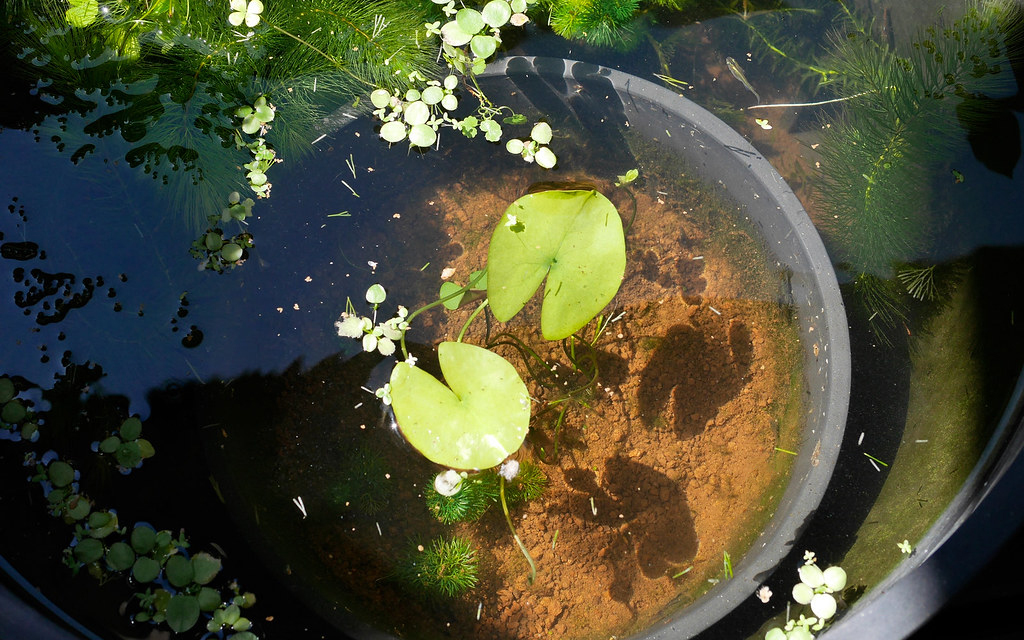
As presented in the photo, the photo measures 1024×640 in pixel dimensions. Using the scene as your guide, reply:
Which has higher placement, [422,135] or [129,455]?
[422,135]

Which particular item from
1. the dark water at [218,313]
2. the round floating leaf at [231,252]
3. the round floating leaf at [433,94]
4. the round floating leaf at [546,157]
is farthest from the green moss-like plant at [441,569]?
the round floating leaf at [433,94]

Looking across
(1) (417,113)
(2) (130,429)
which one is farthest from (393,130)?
(2) (130,429)

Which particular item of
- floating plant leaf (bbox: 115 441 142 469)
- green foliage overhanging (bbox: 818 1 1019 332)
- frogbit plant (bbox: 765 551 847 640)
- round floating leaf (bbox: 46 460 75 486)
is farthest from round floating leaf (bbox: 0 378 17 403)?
green foliage overhanging (bbox: 818 1 1019 332)

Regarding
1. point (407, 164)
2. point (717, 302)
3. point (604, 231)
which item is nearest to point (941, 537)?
point (717, 302)

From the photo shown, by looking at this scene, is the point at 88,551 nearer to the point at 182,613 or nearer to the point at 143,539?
the point at 143,539

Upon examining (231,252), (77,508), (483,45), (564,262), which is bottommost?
(77,508)

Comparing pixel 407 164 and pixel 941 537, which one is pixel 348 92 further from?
pixel 941 537

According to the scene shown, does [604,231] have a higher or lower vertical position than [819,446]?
higher

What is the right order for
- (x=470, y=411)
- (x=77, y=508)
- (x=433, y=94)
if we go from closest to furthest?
(x=470, y=411)
(x=77, y=508)
(x=433, y=94)
